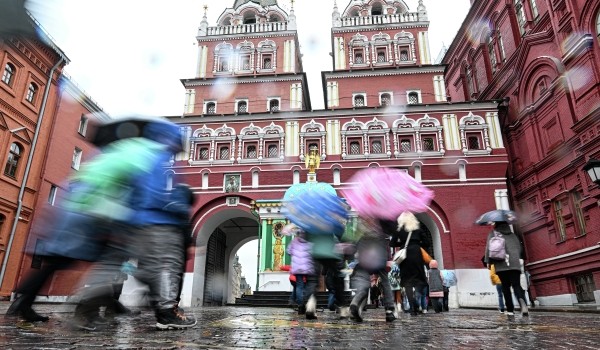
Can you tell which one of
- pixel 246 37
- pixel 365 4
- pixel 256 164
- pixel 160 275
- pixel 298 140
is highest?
pixel 365 4

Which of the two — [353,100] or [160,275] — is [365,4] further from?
[160,275]

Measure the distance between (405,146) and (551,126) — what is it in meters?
6.92

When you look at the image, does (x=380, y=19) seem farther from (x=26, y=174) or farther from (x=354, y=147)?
(x=26, y=174)

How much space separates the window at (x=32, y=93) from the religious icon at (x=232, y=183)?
10036mm

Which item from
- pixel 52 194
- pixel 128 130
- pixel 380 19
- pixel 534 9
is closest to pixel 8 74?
pixel 52 194

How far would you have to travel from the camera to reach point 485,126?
2167 cm

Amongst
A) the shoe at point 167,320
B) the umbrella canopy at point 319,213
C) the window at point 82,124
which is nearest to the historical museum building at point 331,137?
the window at point 82,124

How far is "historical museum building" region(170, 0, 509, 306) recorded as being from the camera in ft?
66.8

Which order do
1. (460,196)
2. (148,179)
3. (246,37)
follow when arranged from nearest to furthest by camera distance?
(148,179) → (460,196) → (246,37)

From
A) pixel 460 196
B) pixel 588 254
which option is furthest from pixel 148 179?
pixel 460 196

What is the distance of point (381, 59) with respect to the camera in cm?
2714

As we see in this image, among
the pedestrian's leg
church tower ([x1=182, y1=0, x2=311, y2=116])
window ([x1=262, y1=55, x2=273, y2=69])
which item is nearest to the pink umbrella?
the pedestrian's leg

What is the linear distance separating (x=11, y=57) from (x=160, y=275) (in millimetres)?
18787

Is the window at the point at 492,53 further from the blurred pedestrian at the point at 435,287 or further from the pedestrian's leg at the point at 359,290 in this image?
the pedestrian's leg at the point at 359,290
